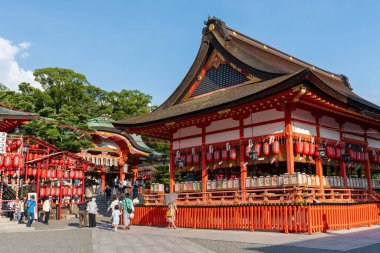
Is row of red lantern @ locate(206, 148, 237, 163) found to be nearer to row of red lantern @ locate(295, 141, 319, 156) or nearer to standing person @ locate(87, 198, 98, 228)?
row of red lantern @ locate(295, 141, 319, 156)

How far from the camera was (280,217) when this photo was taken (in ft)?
46.5

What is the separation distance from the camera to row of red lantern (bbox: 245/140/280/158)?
16219mm

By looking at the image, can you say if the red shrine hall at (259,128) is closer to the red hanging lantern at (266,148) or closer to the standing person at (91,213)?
the red hanging lantern at (266,148)

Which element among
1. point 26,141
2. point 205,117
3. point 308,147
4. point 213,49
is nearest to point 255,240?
point 308,147

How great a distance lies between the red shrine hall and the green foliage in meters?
13.4

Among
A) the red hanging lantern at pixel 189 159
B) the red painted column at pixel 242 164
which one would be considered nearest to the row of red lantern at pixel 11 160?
the red hanging lantern at pixel 189 159

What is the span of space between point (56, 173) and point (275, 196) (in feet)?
48.2

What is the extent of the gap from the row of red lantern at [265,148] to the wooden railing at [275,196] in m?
1.76

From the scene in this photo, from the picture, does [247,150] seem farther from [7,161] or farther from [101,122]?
[101,122]

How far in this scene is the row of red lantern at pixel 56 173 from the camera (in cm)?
2275

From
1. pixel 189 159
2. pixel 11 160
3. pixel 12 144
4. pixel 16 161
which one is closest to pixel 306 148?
pixel 189 159

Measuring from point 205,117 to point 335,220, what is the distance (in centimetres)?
775

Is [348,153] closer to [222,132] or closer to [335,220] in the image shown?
[335,220]

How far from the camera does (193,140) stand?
2073 centimetres
